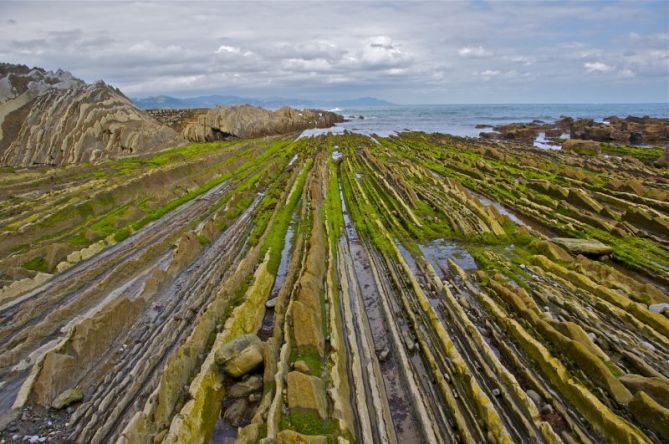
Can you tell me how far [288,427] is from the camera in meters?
12.2

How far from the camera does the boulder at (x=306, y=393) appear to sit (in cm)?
1288

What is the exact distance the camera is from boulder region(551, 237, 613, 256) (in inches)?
999

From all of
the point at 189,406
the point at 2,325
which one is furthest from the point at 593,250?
the point at 2,325

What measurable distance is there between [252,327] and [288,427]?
274 inches

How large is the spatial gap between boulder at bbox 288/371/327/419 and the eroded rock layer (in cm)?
5

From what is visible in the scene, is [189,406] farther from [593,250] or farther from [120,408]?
[593,250]

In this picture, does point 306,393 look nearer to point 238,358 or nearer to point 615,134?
point 238,358

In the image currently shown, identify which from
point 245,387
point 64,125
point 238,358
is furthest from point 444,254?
point 64,125

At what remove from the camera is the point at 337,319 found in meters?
18.5

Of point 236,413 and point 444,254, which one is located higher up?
point 444,254

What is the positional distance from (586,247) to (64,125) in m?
77.2

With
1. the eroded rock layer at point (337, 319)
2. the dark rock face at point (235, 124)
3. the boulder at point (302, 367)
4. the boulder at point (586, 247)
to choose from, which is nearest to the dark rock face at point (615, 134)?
the dark rock face at point (235, 124)

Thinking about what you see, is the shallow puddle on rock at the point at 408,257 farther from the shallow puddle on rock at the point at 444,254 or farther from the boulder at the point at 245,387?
the boulder at the point at 245,387

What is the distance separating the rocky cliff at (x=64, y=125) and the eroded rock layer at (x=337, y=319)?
107ft
